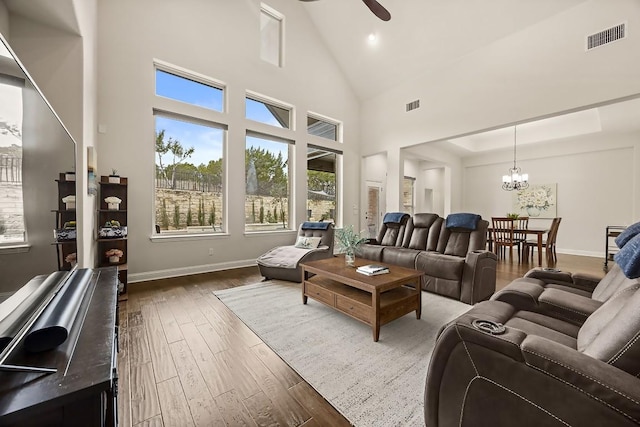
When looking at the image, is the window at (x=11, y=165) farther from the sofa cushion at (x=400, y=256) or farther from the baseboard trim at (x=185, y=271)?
the sofa cushion at (x=400, y=256)

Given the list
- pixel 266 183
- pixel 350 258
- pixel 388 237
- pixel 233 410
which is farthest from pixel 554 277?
pixel 266 183

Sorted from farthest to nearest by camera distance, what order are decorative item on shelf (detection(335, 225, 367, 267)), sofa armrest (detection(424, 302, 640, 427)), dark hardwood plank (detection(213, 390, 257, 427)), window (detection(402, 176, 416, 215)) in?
window (detection(402, 176, 416, 215))
decorative item on shelf (detection(335, 225, 367, 267))
dark hardwood plank (detection(213, 390, 257, 427))
sofa armrest (detection(424, 302, 640, 427))

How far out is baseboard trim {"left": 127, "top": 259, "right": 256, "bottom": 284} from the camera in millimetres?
3861

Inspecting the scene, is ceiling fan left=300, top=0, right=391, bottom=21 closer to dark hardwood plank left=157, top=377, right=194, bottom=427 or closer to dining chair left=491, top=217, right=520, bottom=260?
dark hardwood plank left=157, top=377, right=194, bottom=427

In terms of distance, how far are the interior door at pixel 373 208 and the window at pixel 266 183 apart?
8.83 ft

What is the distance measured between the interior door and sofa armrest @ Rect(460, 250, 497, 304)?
4193mm

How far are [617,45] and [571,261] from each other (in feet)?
13.8

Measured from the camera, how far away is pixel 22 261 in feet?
3.25

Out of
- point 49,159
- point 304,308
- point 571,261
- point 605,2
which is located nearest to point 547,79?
point 605,2

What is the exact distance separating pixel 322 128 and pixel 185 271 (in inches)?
168

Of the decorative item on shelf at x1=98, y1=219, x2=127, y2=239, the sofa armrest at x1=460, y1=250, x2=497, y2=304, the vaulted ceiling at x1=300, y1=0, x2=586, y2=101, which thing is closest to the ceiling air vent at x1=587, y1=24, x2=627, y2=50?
the vaulted ceiling at x1=300, y1=0, x2=586, y2=101

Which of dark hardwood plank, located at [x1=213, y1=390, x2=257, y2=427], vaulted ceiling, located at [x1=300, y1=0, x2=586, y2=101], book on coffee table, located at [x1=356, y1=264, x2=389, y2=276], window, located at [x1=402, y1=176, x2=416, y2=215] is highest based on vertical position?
vaulted ceiling, located at [x1=300, y1=0, x2=586, y2=101]

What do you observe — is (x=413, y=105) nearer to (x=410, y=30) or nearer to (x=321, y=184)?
(x=410, y=30)

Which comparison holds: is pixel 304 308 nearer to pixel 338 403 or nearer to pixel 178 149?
pixel 338 403
